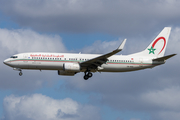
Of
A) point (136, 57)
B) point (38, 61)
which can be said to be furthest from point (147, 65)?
point (38, 61)

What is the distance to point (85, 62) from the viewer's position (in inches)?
2386

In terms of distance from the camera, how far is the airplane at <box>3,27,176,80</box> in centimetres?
6047

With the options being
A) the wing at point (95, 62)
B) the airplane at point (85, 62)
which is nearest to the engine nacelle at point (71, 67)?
the airplane at point (85, 62)

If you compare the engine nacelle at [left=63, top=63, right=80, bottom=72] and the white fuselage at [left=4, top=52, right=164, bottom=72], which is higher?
the white fuselage at [left=4, top=52, right=164, bottom=72]

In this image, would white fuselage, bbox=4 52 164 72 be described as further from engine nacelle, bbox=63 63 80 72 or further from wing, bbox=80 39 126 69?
engine nacelle, bbox=63 63 80 72

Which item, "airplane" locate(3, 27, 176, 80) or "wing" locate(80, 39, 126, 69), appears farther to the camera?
"airplane" locate(3, 27, 176, 80)

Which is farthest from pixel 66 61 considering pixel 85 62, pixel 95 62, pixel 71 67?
pixel 95 62

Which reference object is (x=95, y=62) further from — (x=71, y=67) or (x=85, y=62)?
(x=71, y=67)

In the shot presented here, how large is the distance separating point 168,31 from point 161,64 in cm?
855

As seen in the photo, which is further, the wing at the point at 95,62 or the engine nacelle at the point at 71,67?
the engine nacelle at the point at 71,67

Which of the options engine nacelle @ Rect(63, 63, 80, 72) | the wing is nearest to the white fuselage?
the wing

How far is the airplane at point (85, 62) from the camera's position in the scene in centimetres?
6047

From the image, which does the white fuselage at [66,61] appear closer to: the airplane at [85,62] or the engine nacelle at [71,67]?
the airplane at [85,62]

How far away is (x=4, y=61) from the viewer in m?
61.8
